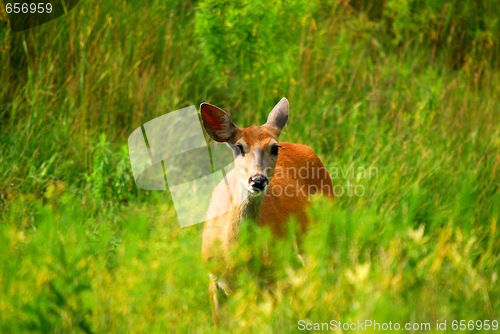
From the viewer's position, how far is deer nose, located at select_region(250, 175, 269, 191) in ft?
10.3

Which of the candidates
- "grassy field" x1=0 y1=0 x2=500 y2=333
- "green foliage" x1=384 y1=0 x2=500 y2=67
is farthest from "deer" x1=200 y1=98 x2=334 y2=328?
"green foliage" x1=384 y1=0 x2=500 y2=67

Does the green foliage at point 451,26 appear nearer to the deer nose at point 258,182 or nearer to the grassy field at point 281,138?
the grassy field at point 281,138

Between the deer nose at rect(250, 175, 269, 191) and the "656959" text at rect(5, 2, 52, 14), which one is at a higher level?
the "656959" text at rect(5, 2, 52, 14)

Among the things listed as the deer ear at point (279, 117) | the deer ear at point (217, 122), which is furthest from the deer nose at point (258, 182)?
the deer ear at point (279, 117)

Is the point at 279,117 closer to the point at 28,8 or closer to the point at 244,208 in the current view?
the point at 244,208

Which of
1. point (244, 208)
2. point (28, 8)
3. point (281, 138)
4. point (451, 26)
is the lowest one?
point (281, 138)

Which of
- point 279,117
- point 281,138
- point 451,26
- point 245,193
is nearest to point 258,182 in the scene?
point 245,193

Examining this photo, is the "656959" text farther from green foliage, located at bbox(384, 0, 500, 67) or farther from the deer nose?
green foliage, located at bbox(384, 0, 500, 67)

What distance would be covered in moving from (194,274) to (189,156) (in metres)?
2.68

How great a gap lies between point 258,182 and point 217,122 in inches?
21.8

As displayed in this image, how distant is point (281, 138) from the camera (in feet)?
16.7

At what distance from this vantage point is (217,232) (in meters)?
3.37

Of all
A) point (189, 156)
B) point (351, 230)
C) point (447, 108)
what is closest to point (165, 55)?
point (189, 156)

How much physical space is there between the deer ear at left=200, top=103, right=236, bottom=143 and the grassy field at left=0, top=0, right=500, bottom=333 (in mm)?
717
